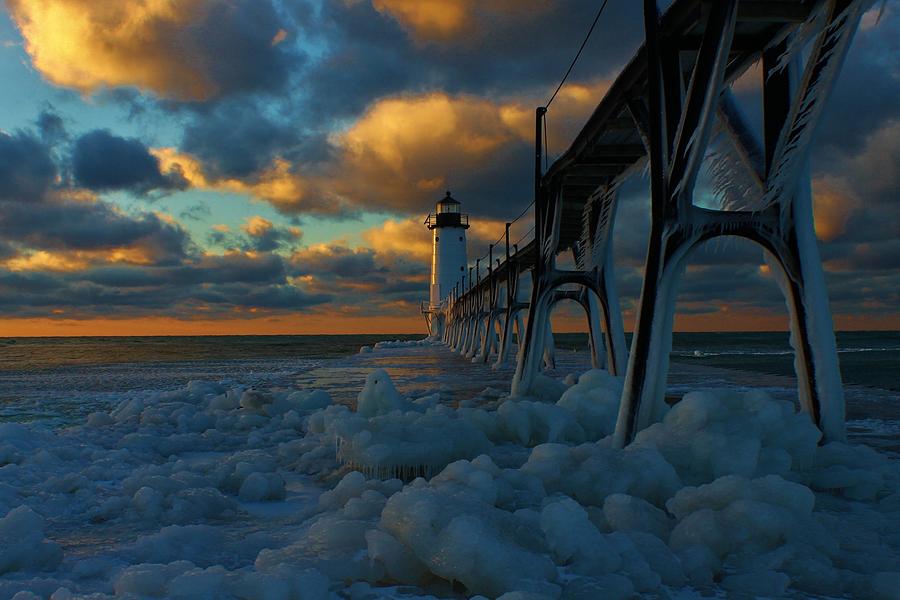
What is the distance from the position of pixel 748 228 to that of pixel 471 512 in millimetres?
4584

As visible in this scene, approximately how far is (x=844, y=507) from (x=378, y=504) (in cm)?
373

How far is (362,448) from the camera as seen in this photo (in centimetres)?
647

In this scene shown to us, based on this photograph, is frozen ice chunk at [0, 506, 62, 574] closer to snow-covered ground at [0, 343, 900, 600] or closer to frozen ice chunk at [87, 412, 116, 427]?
snow-covered ground at [0, 343, 900, 600]

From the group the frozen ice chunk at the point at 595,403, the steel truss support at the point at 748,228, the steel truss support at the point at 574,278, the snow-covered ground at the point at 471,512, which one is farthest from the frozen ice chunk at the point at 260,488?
the steel truss support at the point at 574,278

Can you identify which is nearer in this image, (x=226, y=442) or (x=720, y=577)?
(x=720, y=577)

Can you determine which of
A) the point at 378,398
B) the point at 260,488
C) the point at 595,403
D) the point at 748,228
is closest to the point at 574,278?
the point at 595,403

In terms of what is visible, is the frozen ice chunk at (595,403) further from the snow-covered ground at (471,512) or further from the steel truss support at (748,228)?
the steel truss support at (748,228)

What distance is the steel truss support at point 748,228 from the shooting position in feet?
21.0

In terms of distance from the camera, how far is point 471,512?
3877mm

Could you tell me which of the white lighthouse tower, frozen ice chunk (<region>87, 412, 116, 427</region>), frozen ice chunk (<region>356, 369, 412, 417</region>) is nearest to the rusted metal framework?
frozen ice chunk (<region>356, 369, 412, 417</region>)

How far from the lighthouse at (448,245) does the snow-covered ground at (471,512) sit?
5256 cm

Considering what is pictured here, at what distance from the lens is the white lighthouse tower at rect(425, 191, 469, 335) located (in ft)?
198

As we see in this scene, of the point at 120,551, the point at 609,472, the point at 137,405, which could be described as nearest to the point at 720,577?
the point at 609,472

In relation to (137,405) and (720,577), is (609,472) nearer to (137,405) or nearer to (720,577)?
(720,577)
